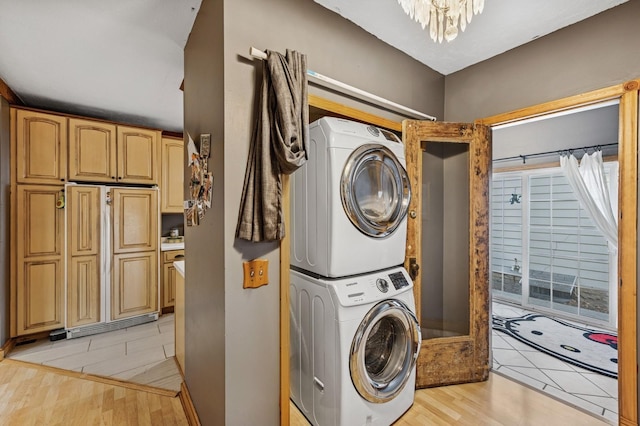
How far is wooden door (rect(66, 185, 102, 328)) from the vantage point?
3232mm

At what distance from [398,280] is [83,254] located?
3547 mm

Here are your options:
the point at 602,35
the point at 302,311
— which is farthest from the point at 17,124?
the point at 602,35

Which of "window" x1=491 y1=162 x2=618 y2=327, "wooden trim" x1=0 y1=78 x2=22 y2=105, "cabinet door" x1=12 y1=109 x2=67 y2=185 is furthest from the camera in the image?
"window" x1=491 y1=162 x2=618 y2=327

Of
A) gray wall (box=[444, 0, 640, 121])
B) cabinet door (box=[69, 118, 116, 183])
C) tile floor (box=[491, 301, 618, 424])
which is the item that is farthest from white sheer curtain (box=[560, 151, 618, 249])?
cabinet door (box=[69, 118, 116, 183])

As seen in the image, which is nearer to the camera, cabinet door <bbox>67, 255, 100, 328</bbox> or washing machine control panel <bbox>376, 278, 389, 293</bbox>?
washing machine control panel <bbox>376, 278, 389, 293</bbox>

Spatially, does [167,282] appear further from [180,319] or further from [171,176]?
[180,319]

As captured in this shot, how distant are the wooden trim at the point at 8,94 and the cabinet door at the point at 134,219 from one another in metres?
1.21

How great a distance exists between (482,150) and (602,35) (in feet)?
3.00

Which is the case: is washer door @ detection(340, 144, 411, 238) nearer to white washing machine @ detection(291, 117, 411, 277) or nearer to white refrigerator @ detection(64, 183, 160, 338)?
white washing machine @ detection(291, 117, 411, 277)

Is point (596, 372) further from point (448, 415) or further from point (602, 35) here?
point (602, 35)

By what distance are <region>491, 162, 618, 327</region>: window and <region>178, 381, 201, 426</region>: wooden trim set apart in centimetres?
327

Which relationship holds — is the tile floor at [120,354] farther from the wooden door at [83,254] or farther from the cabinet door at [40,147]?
the cabinet door at [40,147]

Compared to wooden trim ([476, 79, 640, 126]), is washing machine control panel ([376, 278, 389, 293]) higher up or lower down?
lower down

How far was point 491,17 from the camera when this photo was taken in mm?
1831
